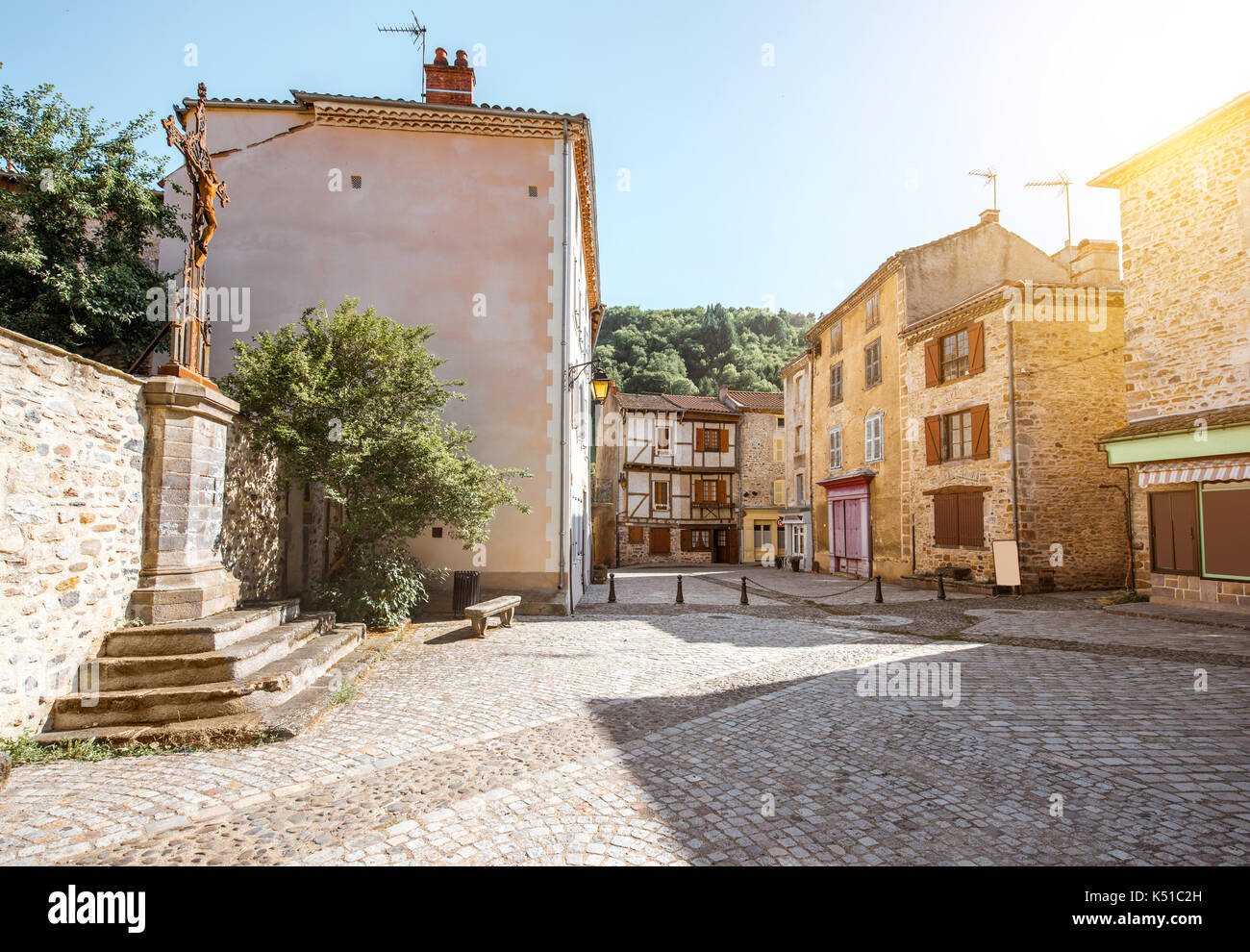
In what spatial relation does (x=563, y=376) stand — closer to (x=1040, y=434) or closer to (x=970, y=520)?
(x=970, y=520)

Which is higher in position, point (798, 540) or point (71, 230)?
point (71, 230)

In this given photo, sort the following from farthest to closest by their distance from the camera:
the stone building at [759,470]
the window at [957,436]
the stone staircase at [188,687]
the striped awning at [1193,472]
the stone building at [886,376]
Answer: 1. the stone building at [759,470]
2. the stone building at [886,376]
3. the window at [957,436]
4. the striped awning at [1193,472]
5. the stone staircase at [188,687]

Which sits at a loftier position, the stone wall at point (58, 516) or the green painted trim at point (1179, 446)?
the green painted trim at point (1179, 446)

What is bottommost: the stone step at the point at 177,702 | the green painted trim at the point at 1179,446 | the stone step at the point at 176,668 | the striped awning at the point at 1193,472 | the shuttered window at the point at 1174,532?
the stone step at the point at 177,702

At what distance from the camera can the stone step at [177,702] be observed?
16.4 ft

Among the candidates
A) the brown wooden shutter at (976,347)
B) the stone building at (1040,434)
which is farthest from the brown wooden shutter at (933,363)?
the brown wooden shutter at (976,347)

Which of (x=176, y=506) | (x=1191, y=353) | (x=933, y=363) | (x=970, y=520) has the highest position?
(x=933, y=363)

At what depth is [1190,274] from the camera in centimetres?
1200

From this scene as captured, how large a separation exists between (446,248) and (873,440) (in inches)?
588

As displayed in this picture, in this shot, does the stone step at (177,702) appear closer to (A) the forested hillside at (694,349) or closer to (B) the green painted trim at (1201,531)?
(B) the green painted trim at (1201,531)

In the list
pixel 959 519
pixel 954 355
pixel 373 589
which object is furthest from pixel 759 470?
pixel 373 589

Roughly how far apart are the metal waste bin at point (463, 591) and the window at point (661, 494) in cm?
2340

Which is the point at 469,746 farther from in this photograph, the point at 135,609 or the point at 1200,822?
the point at 1200,822
